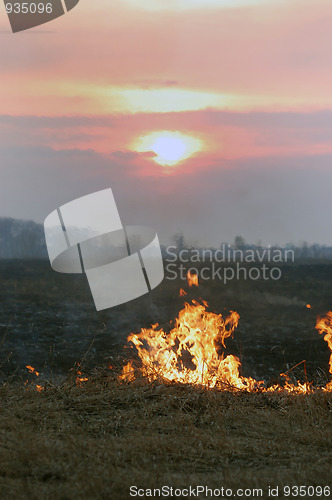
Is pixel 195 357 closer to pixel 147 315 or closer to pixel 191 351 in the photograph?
pixel 191 351

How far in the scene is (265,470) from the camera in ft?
18.2

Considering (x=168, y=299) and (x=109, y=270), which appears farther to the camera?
(x=168, y=299)

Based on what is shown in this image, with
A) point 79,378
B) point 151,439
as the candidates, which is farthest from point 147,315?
point 151,439

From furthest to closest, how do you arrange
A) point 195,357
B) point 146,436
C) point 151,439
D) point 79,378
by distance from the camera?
1. point 195,357
2. point 79,378
3. point 146,436
4. point 151,439

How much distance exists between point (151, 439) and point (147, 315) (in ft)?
66.3

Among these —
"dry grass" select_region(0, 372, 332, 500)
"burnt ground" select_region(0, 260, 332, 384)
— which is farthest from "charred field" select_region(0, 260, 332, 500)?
"burnt ground" select_region(0, 260, 332, 384)

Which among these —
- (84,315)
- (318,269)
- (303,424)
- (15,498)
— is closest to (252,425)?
(303,424)

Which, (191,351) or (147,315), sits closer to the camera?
(191,351)

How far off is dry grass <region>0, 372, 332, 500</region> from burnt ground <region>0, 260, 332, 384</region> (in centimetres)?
1099

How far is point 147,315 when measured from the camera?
1033 inches

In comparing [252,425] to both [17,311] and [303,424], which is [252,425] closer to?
[303,424]

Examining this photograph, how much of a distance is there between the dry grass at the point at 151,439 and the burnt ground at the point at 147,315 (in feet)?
36.1

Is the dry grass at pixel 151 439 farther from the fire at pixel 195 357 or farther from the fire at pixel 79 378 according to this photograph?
the fire at pixel 195 357

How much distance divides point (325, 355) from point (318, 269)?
1098 centimetres
